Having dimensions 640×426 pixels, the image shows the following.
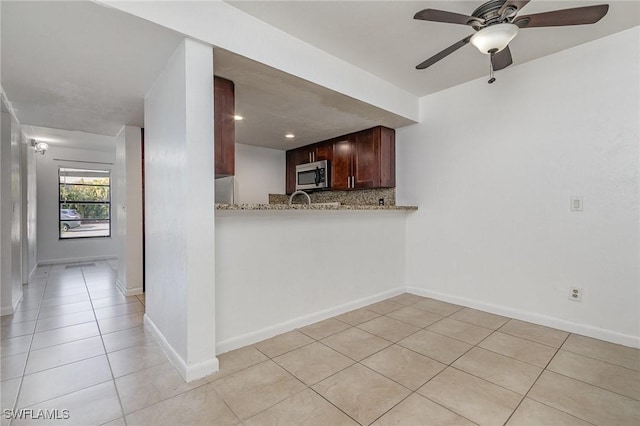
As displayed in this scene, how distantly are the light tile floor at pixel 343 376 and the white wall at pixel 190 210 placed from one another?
22 centimetres

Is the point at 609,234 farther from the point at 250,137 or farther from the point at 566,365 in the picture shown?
the point at 250,137

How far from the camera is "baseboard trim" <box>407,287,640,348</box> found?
2295 mm

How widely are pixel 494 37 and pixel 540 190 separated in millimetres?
1568

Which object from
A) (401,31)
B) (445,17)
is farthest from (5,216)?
(445,17)

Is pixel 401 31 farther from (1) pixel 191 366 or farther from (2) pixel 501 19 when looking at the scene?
(1) pixel 191 366

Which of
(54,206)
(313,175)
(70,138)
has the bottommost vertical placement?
(54,206)

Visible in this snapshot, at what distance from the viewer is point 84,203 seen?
6496 millimetres

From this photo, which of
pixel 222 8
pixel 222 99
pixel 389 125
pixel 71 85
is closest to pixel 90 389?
pixel 222 99

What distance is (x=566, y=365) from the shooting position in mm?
1998

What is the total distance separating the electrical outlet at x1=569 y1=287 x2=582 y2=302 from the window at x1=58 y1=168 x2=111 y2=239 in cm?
806

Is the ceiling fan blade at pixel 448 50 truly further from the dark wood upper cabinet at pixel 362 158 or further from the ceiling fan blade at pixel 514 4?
the dark wood upper cabinet at pixel 362 158

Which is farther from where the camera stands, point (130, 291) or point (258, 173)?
point (258, 173)

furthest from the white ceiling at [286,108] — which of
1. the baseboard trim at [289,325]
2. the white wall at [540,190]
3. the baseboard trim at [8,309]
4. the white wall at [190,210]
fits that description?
the baseboard trim at [8,309]

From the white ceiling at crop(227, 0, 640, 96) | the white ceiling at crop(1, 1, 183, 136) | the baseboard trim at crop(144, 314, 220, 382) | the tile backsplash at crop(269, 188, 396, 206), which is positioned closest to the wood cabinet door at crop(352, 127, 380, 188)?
the tile backsplash at crop(269, 188, 396, 206)
